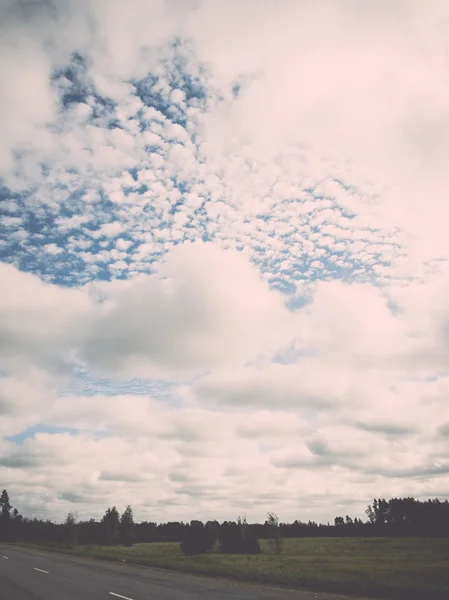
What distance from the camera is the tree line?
72312mm

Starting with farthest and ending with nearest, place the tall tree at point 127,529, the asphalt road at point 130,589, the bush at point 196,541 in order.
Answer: the tall tree at point 127,529, the bush at point 196,541, the asphalt road at point 130,589

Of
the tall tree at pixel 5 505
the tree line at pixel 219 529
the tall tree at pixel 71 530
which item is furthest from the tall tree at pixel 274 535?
the tall tree at pixel 5 505

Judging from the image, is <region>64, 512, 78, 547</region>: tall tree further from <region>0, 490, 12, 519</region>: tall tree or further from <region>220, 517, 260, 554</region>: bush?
<region>0, 490, 12, 519</region>: tall tree

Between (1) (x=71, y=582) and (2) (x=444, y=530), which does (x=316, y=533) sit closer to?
(2) (x=444, y=530)

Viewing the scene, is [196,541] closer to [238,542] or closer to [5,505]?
[238,542]

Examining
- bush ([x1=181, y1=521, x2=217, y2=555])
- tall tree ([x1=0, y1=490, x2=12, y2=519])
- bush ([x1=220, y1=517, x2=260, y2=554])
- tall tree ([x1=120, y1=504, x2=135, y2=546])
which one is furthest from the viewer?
tall tree ([x1=0, y1=490, x2=12, y2=519])

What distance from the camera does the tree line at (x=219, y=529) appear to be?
237ft

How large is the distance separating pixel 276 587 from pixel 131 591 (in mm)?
6895

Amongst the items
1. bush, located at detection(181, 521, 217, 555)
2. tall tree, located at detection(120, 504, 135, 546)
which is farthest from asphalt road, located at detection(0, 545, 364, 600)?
tall tree, located at detection(120, 504, 135, 546)

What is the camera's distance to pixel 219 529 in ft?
269

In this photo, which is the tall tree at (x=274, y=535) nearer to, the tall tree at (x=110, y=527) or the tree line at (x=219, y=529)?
the tree line at (x=219, y=529)

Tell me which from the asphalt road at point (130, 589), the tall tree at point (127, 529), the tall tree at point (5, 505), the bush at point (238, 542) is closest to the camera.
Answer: the asphalt road at point (130, 589)

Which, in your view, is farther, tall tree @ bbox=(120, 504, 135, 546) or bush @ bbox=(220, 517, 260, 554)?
tall tree @ bbox=(120, 504, 135, 546)

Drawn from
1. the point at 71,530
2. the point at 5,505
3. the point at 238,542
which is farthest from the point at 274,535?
the point at 5,505
